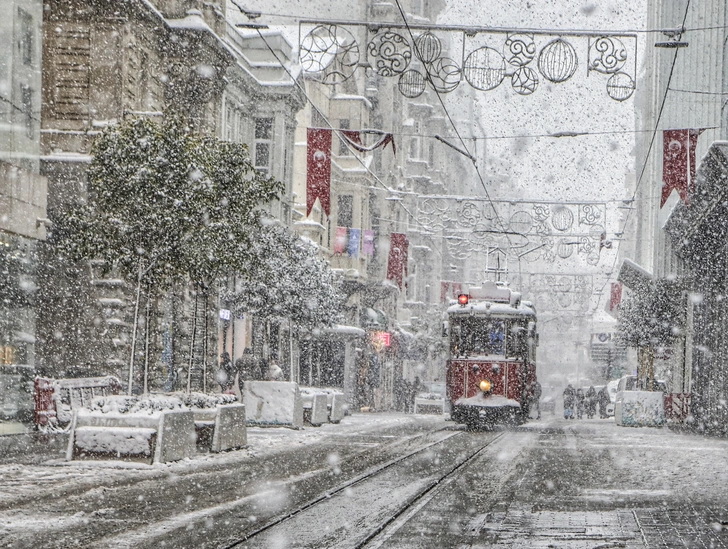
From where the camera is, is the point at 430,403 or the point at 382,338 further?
the point at 382,338

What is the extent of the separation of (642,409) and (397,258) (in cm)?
1223

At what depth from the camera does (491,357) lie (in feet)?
91.7

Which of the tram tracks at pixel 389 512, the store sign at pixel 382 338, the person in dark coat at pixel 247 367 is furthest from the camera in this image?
the store sign at pixel 382 338

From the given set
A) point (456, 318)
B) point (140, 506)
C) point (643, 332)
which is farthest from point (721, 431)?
point (140, 506)

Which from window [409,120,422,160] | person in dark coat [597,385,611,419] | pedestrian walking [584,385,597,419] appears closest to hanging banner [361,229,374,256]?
person in dark coat [597,385,611,419]

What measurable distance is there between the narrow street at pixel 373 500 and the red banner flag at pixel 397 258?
24.0m

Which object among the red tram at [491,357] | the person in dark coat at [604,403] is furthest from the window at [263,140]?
the person in dark coat at [604,403]

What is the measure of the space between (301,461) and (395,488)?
4.09 m

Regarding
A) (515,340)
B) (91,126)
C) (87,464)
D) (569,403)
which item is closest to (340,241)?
(569,403)

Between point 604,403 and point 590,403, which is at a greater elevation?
point 604,403

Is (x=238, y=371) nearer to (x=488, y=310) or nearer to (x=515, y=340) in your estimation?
(x=488, y=310)

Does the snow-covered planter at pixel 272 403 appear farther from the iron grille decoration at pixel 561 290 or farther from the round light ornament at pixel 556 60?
the iron grille decoration at pixel 561 290

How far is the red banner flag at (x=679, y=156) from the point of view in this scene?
25250 mm

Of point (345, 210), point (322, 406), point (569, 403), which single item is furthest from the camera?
point (569, 403)
